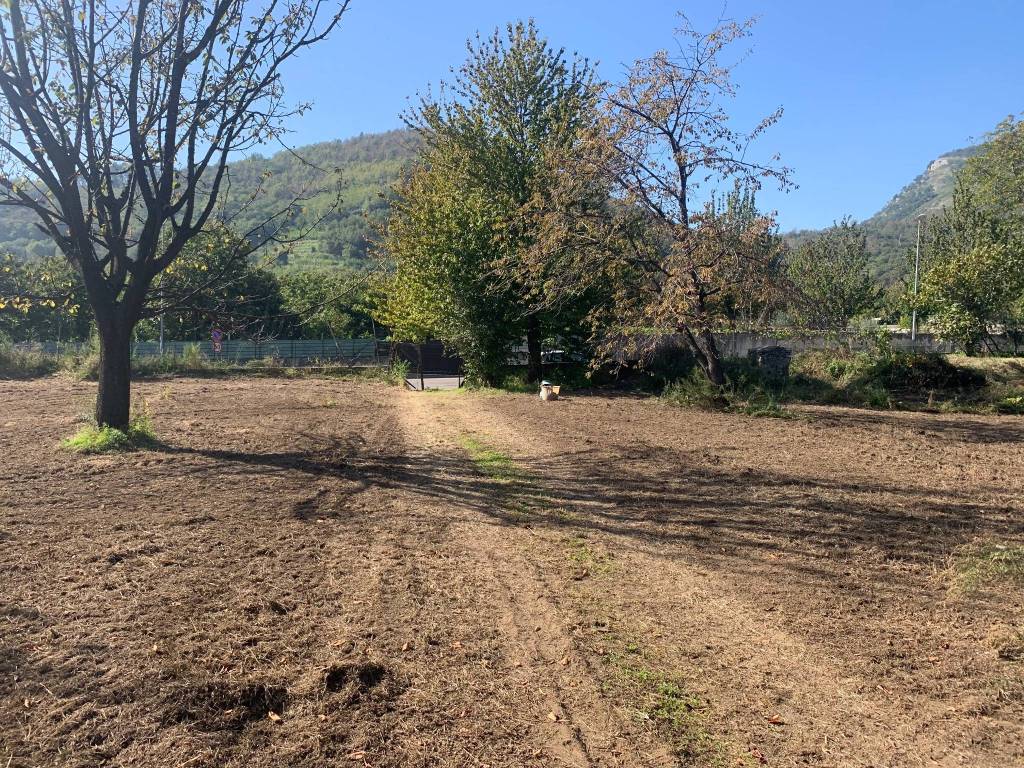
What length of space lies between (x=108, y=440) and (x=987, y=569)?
32.0ft

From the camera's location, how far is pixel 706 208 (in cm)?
1343

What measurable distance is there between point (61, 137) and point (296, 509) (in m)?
6.54

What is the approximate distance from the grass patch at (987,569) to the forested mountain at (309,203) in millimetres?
8459

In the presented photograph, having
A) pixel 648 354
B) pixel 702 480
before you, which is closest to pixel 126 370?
pixel 702 480

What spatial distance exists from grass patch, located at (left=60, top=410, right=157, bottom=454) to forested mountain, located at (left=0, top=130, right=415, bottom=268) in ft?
10.5

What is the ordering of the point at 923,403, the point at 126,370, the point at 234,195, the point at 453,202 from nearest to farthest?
the point at 126,370 < the point at 234,195 < the point at 923,403 < the point at 453,202

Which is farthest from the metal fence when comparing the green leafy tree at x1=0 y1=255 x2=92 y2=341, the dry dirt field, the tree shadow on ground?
the dry dirt field

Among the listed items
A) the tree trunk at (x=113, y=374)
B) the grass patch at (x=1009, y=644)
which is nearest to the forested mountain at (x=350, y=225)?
the tree trunk at (x=113, y=374)

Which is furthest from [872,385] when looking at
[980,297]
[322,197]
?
[322,197]

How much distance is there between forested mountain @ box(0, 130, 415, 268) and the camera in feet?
34.8

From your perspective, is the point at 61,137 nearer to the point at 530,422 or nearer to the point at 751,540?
the point at 530,422

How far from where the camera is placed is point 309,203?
45.6 meters

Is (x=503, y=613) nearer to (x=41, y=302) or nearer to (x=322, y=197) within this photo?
(x=41, y=302)

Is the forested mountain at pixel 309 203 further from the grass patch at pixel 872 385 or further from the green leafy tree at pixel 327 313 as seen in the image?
the grass patch at pixel 872 385
